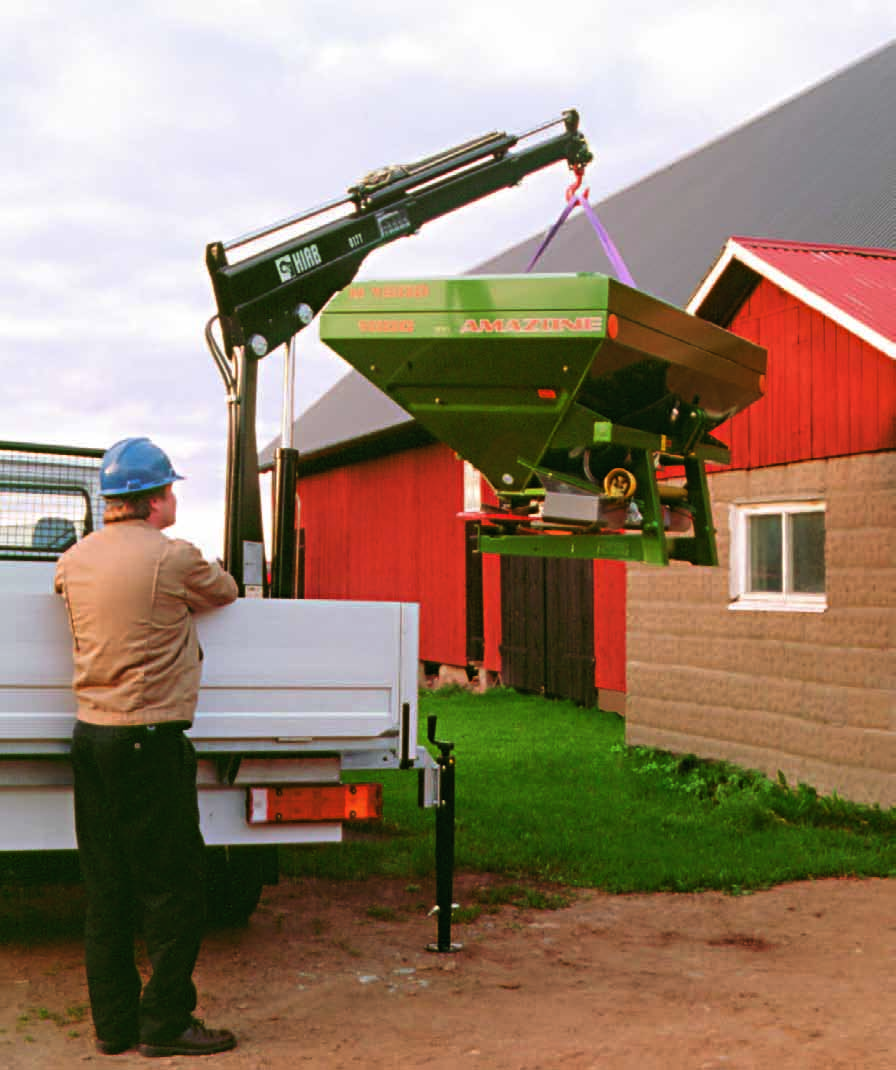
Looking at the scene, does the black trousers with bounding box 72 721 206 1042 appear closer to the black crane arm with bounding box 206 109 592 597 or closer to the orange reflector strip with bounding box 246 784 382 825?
the orange reflector strip with bounding box 246 784 382 825

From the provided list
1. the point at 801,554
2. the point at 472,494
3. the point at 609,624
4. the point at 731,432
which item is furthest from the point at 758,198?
the point at 472,494

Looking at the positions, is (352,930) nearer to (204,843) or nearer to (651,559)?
(204,843)

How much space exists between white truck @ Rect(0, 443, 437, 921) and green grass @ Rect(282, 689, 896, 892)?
2.73 metres

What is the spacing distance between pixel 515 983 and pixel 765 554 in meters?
5.85

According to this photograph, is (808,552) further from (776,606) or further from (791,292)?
(791,292)

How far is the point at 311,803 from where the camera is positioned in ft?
17.9

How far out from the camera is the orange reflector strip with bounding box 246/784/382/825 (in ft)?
17.6

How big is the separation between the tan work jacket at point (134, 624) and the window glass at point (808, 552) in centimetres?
645

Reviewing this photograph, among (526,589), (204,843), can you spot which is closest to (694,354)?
(204,843)

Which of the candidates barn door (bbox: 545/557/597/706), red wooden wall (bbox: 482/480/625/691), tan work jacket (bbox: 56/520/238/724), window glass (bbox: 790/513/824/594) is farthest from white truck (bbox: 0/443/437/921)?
barn door (bbox: 545/557/597/706)

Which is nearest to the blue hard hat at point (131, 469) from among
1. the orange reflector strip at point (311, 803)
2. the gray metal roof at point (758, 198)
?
the orange reflector strip at point (311, 803)

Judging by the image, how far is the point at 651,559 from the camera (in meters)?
7.11

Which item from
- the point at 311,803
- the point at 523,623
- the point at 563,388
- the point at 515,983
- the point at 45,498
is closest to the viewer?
the point at 311,803

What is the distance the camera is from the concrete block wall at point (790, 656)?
9.53 m
